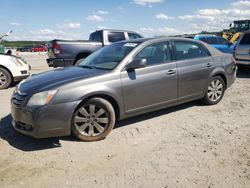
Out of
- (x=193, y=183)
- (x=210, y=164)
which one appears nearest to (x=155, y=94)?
(x=210, y=164)

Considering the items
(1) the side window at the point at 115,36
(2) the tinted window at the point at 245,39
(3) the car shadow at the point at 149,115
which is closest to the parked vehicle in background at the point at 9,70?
(1) the side window at the point at 115,36

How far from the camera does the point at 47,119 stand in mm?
4250

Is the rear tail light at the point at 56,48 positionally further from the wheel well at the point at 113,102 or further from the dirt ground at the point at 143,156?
the wheel well at the point at 113,102

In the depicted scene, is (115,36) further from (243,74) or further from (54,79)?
(54,79)

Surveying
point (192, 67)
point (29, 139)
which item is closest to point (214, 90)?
point (192, 67)

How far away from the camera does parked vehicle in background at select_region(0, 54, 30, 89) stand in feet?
30.5

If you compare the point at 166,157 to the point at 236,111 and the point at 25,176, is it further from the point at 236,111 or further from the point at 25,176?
the point at 236,111

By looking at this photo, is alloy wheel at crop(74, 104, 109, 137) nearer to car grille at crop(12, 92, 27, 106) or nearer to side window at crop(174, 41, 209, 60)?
car grille at crop(12, 92, 27, 106)

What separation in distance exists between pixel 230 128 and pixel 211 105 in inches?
59.2

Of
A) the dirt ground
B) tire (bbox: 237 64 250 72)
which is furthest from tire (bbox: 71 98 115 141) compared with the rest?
tire (bbox: 237 64 250 72)

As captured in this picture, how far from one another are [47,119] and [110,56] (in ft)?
6.05

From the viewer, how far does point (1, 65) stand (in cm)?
923

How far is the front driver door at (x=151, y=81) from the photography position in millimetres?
4984

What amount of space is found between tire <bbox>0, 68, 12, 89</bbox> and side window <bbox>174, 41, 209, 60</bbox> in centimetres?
588
